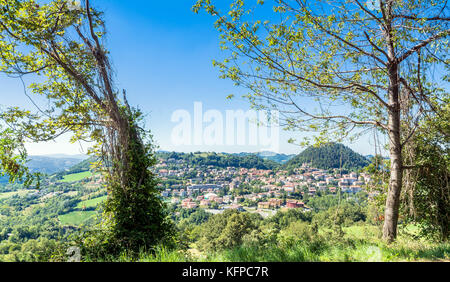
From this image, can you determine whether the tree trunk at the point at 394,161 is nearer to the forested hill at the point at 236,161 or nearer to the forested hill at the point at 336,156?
the forested hill at the point at 336,156

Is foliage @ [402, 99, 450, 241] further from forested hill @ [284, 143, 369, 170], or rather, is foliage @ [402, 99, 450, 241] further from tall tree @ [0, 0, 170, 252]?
tall tree @ [0, 0, 170, 252]

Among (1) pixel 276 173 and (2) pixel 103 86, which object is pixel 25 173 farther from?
(1) pixel 276 173

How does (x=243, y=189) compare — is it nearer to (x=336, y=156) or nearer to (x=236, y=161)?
(x=236, y=161)

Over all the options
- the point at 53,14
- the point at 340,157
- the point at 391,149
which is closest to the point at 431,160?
the point at 391,149

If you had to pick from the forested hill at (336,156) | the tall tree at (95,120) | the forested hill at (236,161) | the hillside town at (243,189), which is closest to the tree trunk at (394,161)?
the forested hill at (336,156)

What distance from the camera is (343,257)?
2.67m

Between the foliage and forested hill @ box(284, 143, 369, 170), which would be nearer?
forested hill @ box(284, 143, 369, 170)

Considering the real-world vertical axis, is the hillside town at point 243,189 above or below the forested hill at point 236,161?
below

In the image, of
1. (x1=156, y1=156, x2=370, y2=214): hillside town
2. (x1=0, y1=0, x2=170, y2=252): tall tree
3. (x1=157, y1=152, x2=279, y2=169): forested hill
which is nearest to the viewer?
(x1=0, y1=0, x2=170, y2=252): tall tree

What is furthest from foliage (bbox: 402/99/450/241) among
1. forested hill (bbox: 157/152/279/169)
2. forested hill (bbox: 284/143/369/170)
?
forested hill (bbox: 157/152/279/169)

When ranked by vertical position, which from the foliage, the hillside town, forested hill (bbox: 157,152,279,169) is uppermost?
the foliage

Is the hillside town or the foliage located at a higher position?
the foliage

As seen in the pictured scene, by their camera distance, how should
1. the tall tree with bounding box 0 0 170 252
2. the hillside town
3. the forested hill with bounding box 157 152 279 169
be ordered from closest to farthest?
1. the tall tree with bounding box 0 0 170 252
2. the hillside town
3. the forested hill with bounding box 157 152 279 169

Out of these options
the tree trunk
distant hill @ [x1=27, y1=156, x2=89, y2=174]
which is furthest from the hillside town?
the tree trunk
